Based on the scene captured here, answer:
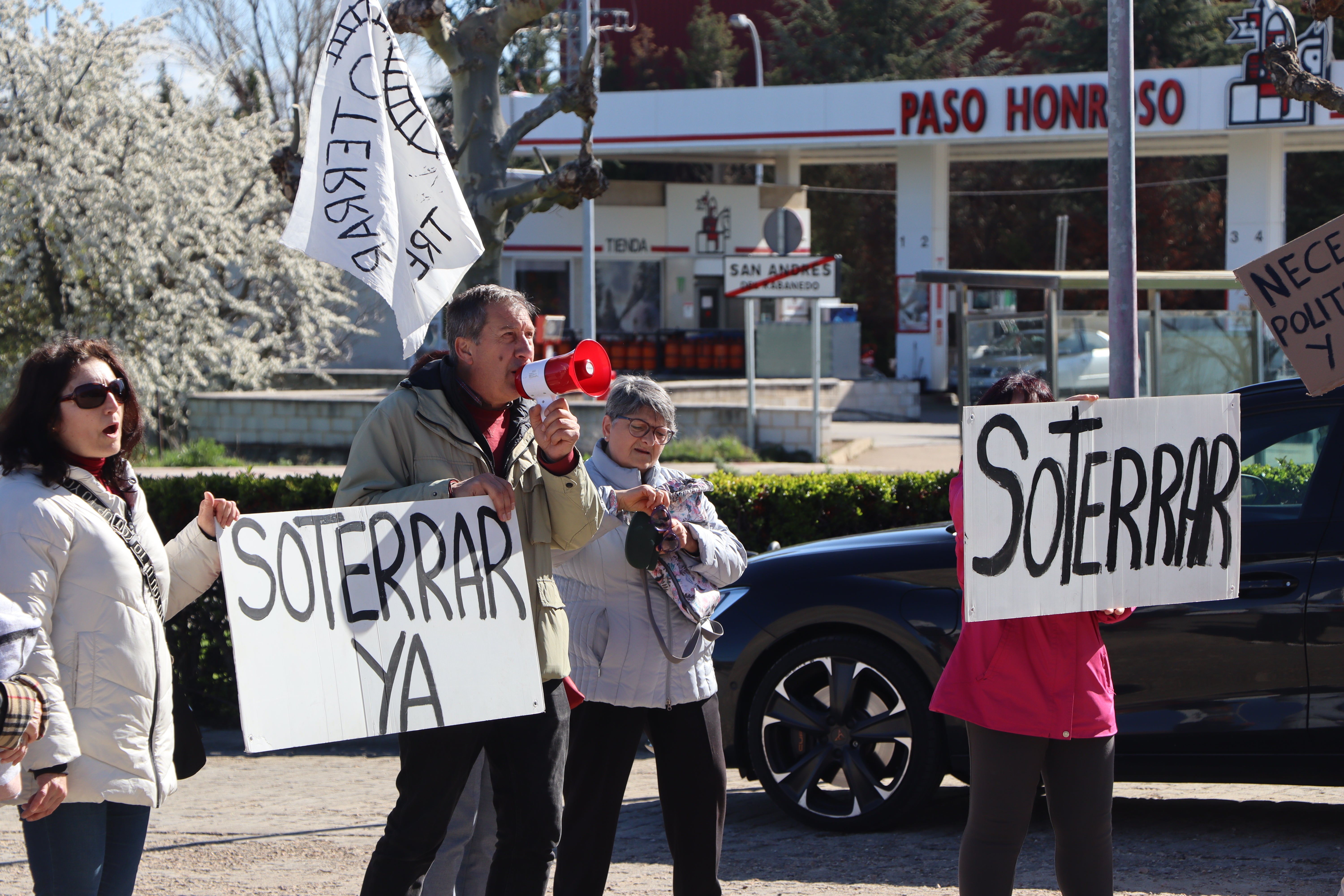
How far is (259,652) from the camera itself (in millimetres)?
3375

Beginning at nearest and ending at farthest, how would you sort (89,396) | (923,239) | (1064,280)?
(89,396) → (1064,280) → (923,239)

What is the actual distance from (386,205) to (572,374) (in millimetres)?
1319

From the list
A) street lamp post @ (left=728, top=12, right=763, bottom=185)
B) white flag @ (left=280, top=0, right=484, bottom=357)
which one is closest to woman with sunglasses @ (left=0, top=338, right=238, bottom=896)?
white flag @ (left=280, top=0, right=484, bottom=357)

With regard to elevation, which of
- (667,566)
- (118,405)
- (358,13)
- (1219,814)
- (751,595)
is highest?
(358,13)

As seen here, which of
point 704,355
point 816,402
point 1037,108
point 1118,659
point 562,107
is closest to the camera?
point 1118,659

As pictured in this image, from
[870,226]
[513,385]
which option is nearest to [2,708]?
[513,385]

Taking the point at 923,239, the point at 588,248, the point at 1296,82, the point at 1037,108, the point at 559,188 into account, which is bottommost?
the point at 559,188

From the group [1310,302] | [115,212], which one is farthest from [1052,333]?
[115,212]

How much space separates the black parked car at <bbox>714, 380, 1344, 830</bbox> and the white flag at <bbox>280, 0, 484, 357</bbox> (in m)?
2.05

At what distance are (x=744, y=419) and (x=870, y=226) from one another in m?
28.5

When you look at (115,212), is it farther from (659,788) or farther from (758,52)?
(758,52)

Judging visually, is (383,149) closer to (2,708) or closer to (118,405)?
(118,405)

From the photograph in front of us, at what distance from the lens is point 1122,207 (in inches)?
316

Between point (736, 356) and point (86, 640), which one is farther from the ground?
point (736, 356)
